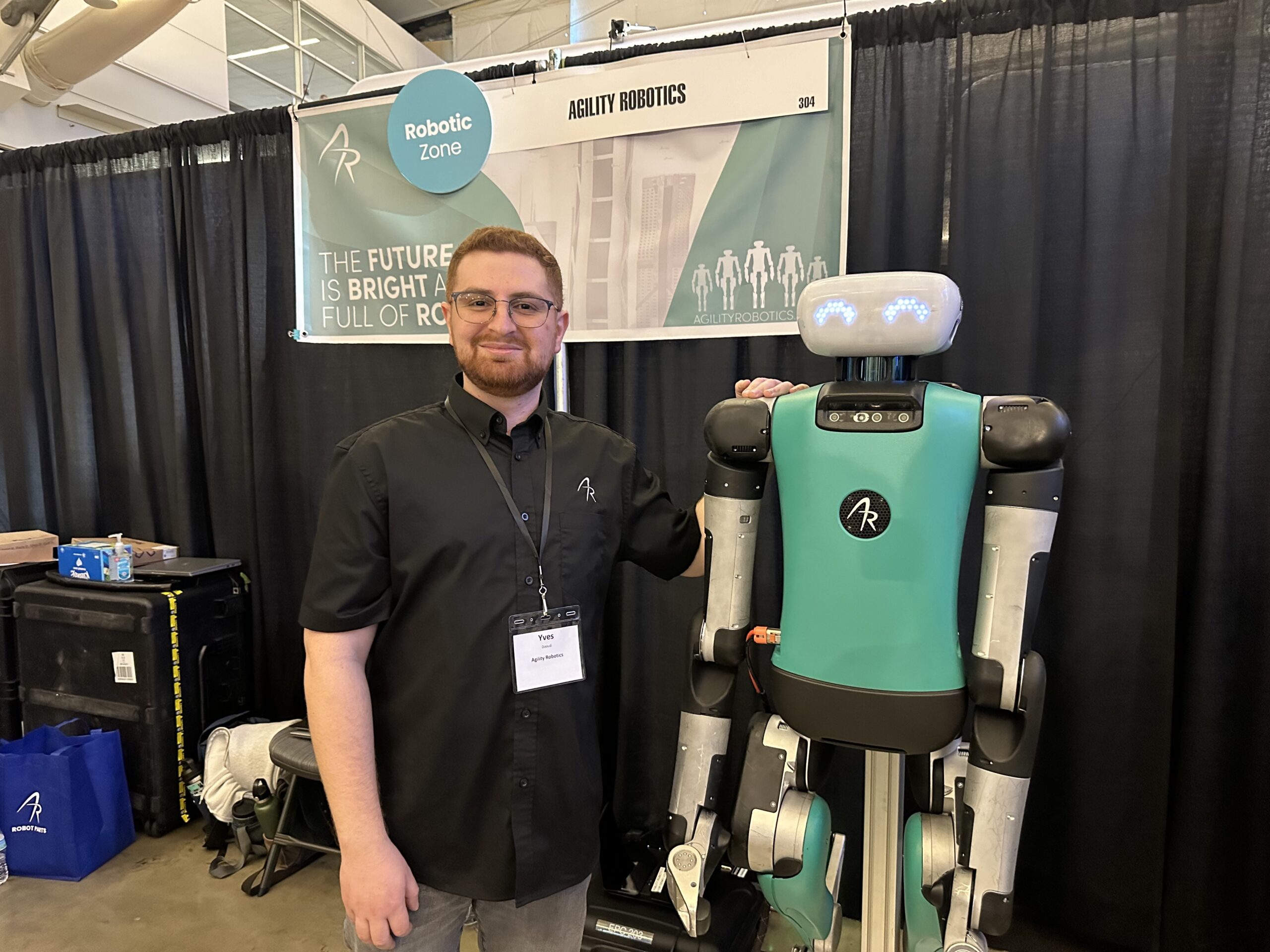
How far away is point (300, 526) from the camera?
2.49 m

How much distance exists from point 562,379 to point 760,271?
618 millimetres

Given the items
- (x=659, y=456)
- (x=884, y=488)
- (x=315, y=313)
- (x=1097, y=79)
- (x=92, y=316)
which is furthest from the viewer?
(x=92, y=316)

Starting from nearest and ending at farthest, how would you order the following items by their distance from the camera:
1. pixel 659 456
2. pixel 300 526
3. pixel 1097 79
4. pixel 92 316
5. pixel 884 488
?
1. pixel 884 488
2. pixel 1097 79
3. pixel 659 456
4. pixel 300 526
5. pixel 92 316

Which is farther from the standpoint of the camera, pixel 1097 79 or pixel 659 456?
pixel 659 456

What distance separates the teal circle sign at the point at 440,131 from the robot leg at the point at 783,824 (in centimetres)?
167

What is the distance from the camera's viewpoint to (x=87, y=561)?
234 centimetres

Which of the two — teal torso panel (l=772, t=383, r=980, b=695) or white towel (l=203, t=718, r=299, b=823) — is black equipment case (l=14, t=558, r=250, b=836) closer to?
white towel (l=203, t=718, r=299, b=823)

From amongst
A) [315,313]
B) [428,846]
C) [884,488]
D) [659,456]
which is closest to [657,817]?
[659,456]

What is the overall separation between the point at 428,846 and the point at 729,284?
1401 mm

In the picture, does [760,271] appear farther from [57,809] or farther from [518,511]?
[57,809]

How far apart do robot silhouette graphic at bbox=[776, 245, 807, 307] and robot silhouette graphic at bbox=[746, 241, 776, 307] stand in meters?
0.02

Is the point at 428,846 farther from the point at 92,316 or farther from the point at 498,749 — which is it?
the point at 92,316

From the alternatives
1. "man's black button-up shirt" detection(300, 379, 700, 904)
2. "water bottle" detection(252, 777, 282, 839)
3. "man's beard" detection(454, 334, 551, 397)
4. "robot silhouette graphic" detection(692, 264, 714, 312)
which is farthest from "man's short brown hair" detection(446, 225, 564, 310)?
"water bottle" detection(252, 777, 282, 839)

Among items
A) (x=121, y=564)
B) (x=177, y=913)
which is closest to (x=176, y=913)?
(x=177, y=913)
